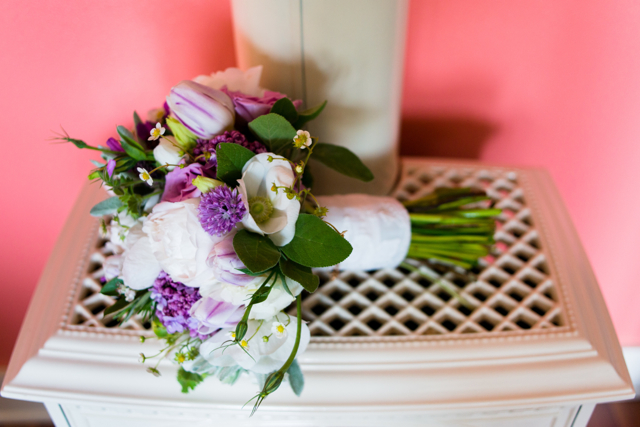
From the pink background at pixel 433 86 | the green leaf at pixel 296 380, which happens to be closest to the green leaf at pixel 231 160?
the green leaf at pixel 296 380

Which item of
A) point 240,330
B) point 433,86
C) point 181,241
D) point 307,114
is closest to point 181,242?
point 181,241

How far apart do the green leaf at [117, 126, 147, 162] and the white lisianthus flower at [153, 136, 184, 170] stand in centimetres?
4

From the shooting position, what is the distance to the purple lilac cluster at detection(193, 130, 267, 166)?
18.5 inches

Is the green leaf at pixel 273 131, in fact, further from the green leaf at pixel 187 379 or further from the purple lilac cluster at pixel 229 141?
the green leaf at pixel 187 379

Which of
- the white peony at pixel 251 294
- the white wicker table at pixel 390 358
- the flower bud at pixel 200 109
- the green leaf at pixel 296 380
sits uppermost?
the flower bud at pixel 200 109

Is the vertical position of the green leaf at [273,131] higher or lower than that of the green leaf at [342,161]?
higher

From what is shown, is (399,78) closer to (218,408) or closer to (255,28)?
(255,28)

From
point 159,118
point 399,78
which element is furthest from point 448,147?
point 159,118

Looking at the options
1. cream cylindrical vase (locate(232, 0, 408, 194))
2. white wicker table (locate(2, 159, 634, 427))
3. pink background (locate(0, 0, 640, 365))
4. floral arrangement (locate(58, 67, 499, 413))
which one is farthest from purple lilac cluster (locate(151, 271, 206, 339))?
pink background (locate(0, 0, 640, 365))

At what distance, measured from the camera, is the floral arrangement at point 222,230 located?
42 centimetres

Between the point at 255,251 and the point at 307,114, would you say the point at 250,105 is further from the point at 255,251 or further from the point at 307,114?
the point at 255,251

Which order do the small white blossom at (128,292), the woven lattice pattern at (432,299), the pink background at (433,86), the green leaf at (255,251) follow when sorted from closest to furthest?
the green leaf at (255,251) < the small white blossom at (128,292) < the woven lattice pattern at (432,299) < the pink background at (433,86)

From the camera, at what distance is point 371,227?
1.99 ft

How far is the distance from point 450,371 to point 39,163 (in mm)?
817
